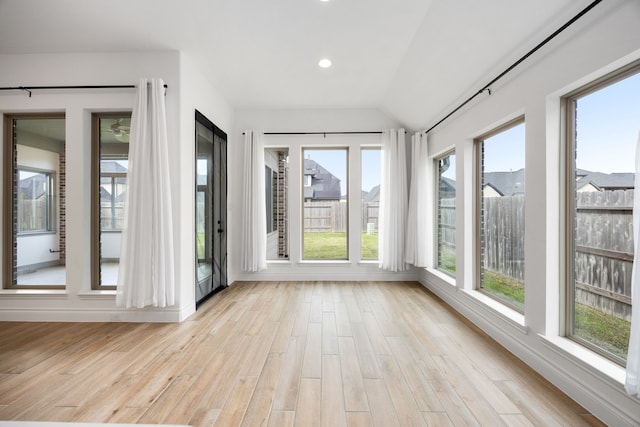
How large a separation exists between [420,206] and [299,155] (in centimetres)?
211

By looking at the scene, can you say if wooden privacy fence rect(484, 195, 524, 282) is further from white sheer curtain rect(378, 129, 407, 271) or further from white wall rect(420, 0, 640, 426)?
white sheer curtain rect(378, 129, 407, 271)

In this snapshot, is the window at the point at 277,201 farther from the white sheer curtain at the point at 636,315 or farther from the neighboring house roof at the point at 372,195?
the white sheer curtain at the point at 636,315

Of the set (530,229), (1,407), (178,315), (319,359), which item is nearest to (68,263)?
(178,315)

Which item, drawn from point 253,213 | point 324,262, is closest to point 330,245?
point 324,262

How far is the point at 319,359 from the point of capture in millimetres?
2428

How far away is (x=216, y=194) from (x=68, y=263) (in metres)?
1.84

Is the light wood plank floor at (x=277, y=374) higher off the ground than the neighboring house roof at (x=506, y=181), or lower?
lower

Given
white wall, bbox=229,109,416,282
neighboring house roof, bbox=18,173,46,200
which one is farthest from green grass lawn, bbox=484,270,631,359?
neighboring house roof, bbox=18,173,46,200

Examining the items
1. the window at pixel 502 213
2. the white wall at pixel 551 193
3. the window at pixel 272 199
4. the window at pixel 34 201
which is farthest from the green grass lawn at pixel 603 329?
the window at pixel 34 201

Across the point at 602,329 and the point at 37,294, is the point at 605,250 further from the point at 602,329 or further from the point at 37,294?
the point at 37,294

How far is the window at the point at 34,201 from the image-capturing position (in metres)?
3.42

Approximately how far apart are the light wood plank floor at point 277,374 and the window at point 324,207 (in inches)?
77.0

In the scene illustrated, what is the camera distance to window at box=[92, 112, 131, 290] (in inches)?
134

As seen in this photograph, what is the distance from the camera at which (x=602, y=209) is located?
195 centimetres
